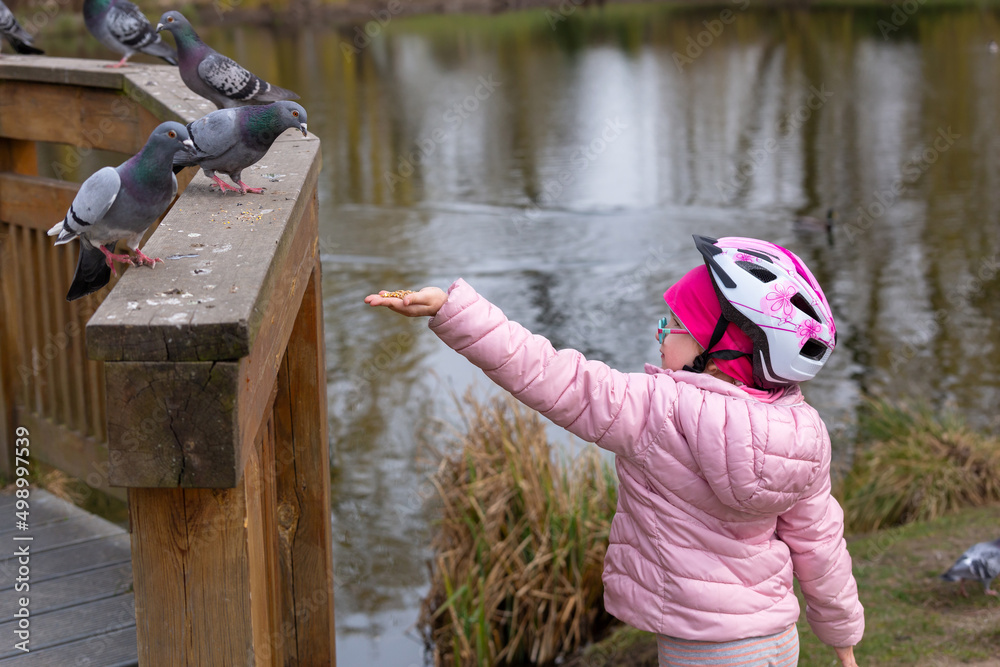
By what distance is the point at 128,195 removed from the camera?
5.97ft

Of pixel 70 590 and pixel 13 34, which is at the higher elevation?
pixel 13 34

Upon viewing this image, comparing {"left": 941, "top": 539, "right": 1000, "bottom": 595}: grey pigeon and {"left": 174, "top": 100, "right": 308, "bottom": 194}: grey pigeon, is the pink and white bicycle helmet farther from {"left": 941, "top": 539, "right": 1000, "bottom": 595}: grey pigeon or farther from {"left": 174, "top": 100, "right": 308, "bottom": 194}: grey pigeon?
{"left": 941, "top": 539, "right": 1000, "bottom": 595}: grey pigeon

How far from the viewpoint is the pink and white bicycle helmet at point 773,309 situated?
5.92ft

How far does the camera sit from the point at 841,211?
10.4 m

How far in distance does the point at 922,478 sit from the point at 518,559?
208 centimetres

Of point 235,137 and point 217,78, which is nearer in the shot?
point 235,137

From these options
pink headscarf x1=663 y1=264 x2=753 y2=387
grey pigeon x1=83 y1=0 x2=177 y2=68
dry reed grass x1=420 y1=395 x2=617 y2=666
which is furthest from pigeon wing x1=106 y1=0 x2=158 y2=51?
pink headscarf x1=663 y1=264 x2=753 y2=387

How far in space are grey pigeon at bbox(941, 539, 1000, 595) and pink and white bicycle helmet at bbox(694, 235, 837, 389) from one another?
1.93m

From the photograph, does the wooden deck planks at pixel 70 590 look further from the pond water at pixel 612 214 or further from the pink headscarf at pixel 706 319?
the pond water at pixel 612 214

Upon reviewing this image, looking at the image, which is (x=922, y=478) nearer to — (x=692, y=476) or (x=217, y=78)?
(x=692, y=476)

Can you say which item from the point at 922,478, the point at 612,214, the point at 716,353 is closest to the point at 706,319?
the point at 716,353

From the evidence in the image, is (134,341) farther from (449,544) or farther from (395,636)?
(395,636)

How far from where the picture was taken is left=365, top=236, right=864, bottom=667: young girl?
1766 mm

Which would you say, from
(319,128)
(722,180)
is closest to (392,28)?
(319,128)
